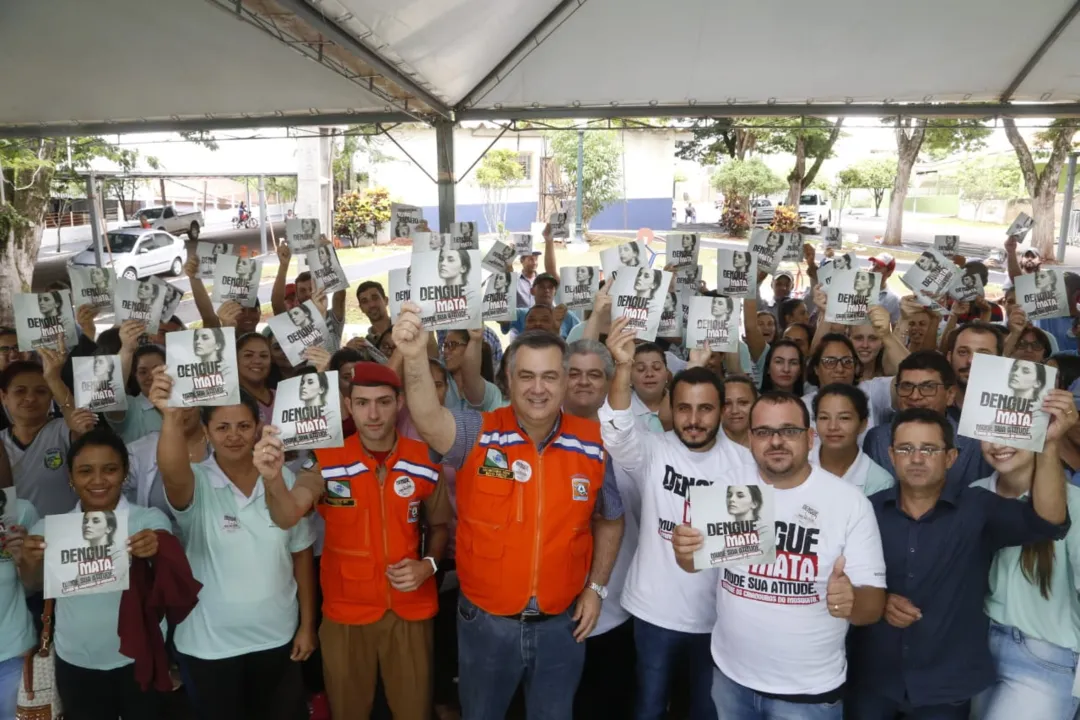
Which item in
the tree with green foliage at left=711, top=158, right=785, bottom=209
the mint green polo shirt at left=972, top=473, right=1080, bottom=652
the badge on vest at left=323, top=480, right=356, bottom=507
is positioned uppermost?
the tree with green foliage at left=711, top=158, right=785, bottom=209

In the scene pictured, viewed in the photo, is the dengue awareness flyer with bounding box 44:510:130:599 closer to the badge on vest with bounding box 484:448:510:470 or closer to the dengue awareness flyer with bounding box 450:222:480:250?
the badge on vest with bounding box 484:448:510:470

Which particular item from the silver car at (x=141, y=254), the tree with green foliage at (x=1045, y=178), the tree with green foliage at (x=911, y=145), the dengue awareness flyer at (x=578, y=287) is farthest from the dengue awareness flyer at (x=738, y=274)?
the tree with green foliage at (x=911, y=145)

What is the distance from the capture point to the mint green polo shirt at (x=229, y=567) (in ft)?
8.77

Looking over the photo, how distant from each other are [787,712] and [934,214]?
5472cm

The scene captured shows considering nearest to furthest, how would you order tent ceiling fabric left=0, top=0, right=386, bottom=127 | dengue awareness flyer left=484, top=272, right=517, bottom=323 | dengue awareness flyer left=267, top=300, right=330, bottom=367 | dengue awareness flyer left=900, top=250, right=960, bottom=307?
1. dengue awareness flyer left=267, top=300, right=330, bottom=367
2. dengue awareness flyer left=484, top=272, right=517, bottom=323
3. dengue awareness flyer left=900, top=250, right=960, bottom=307
4. tent ceiling fabric left=0, top=0, right=386, bottom=127

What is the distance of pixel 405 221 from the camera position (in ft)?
22.9

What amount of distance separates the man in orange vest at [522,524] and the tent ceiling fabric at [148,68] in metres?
4.27

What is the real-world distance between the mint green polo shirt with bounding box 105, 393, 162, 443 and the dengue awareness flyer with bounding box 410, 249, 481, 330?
182 cm

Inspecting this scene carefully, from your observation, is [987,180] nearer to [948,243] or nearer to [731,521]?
[948,243]

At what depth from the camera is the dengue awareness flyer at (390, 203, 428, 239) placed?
6930 mm

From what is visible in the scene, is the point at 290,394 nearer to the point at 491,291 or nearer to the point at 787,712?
the point at 787,712

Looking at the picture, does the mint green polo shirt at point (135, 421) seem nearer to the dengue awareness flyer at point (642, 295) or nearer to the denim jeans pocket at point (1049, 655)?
the dengue awareness flyer at point (642, 295)

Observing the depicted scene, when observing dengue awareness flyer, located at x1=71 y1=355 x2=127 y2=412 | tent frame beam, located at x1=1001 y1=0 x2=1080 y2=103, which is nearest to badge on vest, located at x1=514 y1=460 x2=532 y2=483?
dengue awareness flyer, located at x1=71 y1=355 x2=127 y2=412

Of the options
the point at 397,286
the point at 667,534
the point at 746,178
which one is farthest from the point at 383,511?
the point at 746,178
